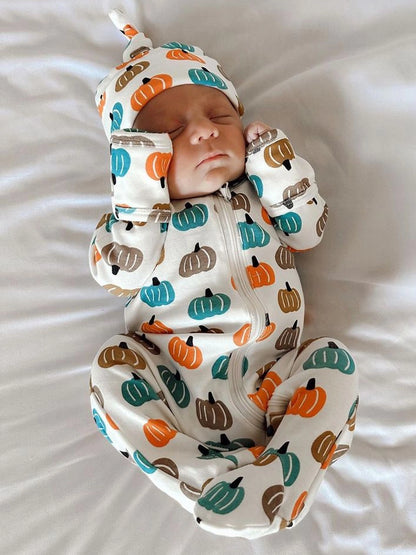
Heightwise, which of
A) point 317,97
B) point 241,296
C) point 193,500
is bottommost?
point 193,500

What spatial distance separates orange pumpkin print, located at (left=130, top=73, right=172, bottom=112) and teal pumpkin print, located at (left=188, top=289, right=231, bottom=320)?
0.42 meters

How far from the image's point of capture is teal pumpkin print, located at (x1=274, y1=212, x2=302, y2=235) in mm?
1372

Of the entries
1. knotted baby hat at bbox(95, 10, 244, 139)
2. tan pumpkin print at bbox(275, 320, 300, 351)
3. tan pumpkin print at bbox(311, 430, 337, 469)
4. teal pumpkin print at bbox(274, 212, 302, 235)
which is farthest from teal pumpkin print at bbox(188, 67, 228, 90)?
tan pumpkin print at bbox(311, 430, 337, 469)

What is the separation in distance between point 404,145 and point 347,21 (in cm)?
35

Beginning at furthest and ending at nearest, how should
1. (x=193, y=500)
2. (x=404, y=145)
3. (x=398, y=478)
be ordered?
(x=404, y=145), (x=398, y=478), (x=193, y=500)

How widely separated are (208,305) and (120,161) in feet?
1.10

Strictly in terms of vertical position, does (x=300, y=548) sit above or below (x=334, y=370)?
below

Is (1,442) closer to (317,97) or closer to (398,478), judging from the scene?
(398,478)

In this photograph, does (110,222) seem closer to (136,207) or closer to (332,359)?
(136,207)

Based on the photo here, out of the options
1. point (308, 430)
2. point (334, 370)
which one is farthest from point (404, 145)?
point (308, 430)

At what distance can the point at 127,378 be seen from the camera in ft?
4.08

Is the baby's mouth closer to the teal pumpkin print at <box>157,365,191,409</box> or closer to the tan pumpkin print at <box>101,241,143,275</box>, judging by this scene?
the tan pumpkin print at <box>101,241,143,275</box>

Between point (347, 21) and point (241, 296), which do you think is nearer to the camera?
point (241, 296)

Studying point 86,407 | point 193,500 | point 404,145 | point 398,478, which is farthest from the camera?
point 404,145
